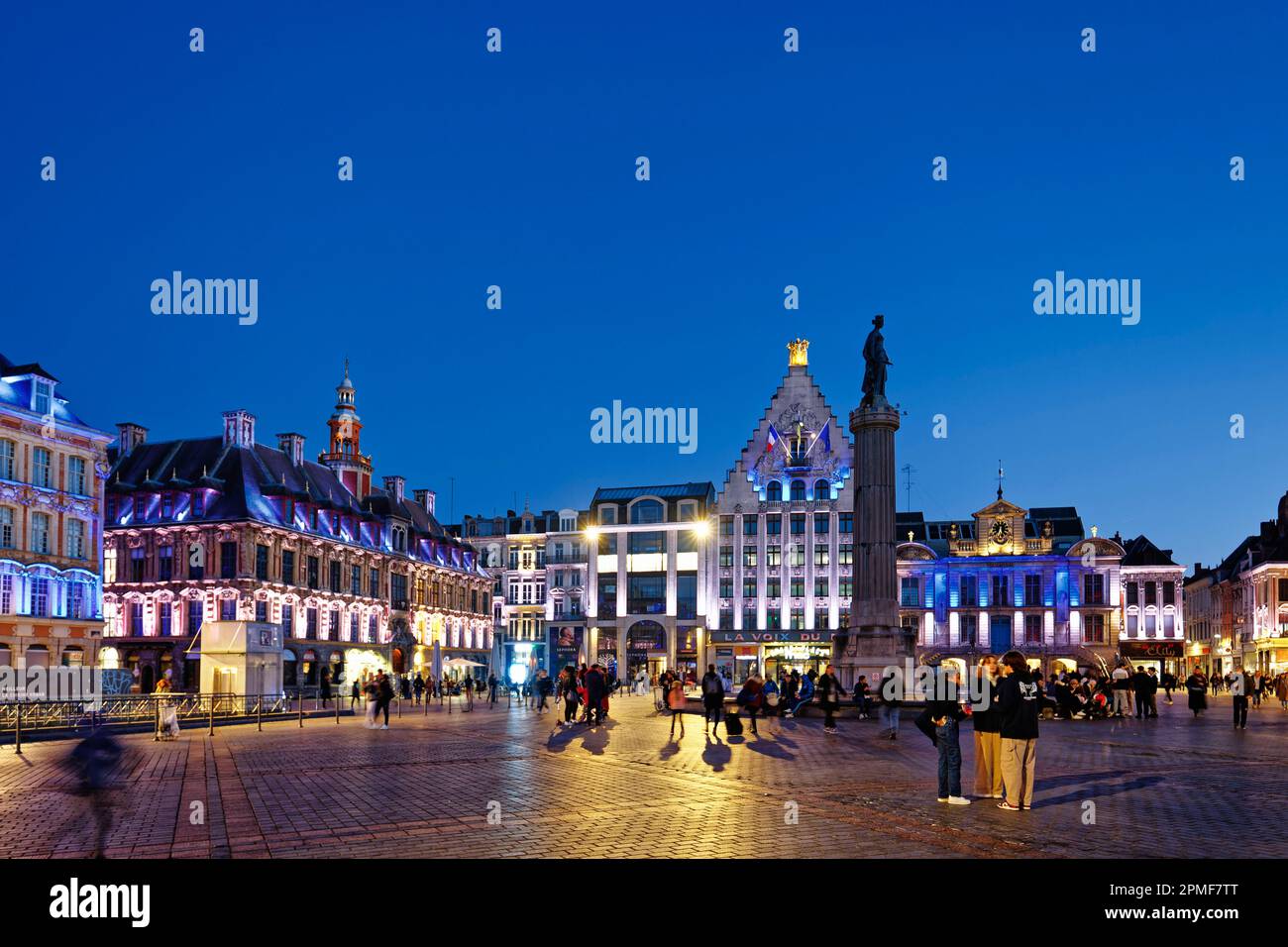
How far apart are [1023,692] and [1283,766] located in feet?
32.1

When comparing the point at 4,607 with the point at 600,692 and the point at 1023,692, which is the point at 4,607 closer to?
the point at 600,692

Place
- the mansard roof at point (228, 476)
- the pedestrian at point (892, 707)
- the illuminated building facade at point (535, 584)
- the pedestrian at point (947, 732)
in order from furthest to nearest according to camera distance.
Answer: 1. the illuminated building facade at point (535, 584)
2. the mansard roof at point (228, 476)
3. the pedestrian at point (892, 707)
4. the pedestrian at point (947, 732)

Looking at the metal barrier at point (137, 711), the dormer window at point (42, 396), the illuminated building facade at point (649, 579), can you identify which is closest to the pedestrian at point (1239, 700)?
the metal barrier at point (137, 711)

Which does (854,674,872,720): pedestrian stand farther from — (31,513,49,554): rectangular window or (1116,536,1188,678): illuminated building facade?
(1116,536,1188,678): illuminated building facade

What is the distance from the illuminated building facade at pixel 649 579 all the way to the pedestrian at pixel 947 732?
238ft

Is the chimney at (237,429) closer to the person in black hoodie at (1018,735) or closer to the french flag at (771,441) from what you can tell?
the french flag at (771,441)

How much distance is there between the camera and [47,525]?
53.0 m

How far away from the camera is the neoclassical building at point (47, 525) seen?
5059 cm

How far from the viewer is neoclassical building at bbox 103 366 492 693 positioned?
214 ft

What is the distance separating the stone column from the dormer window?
36.2 metres
